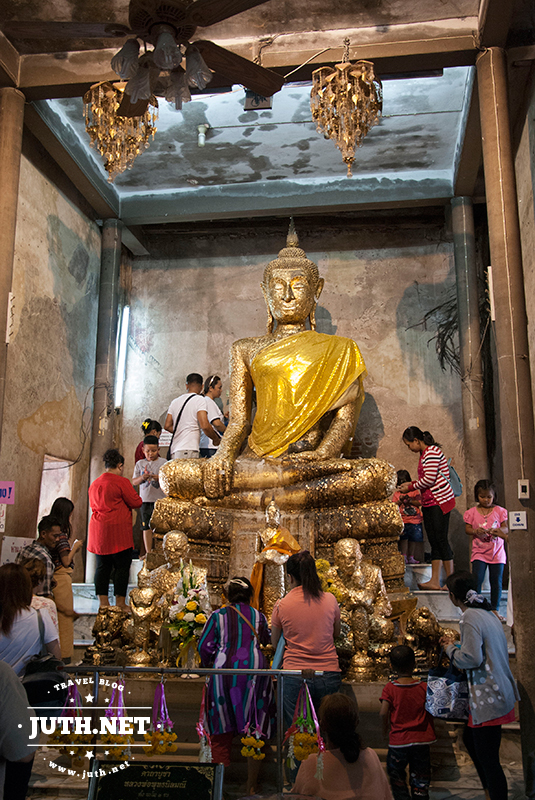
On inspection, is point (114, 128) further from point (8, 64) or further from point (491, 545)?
point (491, 545)

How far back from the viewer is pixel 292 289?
22.1ft

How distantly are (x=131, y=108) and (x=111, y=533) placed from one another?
2892 millimetres

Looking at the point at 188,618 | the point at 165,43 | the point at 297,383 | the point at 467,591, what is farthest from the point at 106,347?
the point at 467,591

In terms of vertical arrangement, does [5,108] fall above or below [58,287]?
above

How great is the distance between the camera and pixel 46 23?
3.75m

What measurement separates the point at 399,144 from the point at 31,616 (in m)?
5.88

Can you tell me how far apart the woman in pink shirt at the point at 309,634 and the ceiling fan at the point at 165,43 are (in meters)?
2.39

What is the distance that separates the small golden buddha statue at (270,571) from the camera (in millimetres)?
4523

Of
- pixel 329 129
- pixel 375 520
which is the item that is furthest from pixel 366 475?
pixel 329 129

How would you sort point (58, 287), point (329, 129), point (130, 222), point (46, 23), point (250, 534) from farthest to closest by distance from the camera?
point (130, 222)
point (58, 287)
point (250, 534)
point (329, 129)
point (46, 23)

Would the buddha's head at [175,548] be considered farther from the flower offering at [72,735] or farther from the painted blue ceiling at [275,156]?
the painted blue ceiling at [275,156]

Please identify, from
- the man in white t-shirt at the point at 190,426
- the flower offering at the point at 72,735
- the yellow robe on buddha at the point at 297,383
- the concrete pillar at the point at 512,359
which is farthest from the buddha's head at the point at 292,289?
the flower offering at the point at 72,735

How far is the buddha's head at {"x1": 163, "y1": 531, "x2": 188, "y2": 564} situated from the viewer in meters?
4.71

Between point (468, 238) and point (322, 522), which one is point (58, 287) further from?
point (468, 238)
